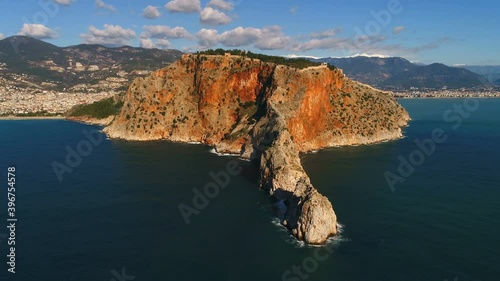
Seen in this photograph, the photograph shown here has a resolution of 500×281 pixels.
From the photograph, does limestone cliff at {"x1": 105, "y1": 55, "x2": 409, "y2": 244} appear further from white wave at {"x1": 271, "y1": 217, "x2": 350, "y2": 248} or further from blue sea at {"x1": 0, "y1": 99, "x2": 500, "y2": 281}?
white wave at {"x1": 271, "y1": 217, "x2": 350, "y2": 248}

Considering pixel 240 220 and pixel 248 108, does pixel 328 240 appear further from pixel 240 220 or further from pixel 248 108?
pixel 248 108

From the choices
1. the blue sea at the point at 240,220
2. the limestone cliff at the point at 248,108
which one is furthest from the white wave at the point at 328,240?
the limestone cliff at the point at 248,108

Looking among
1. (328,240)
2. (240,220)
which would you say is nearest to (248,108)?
(240,220)

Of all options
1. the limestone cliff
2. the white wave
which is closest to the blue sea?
the white wave

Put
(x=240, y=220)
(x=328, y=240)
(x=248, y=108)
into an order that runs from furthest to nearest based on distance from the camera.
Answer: (x=248, y=108) → (x=240, y=220) → (x=328, y=240)

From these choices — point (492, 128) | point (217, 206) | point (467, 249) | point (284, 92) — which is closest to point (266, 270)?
point (217, 206)

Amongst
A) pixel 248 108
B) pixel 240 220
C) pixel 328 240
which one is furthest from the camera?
pixel 248 108

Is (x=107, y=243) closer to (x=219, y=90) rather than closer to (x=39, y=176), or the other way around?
(x=39, y=176)

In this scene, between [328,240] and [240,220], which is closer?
[328,240]
